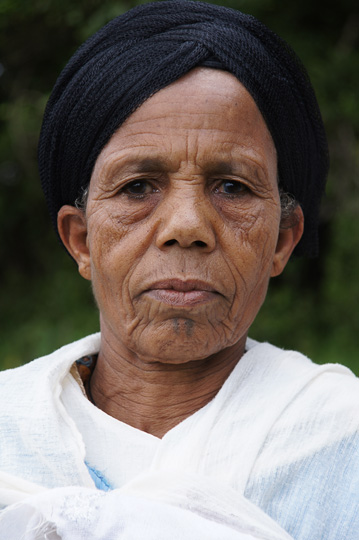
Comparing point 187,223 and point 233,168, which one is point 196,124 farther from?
point 187,223

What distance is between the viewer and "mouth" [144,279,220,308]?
2.13 metres

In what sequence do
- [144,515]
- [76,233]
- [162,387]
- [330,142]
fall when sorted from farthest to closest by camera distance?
[330,142], [76,233], [162,387], [144,515]

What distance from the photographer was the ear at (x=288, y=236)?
248cm

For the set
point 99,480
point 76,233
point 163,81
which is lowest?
point 99,480

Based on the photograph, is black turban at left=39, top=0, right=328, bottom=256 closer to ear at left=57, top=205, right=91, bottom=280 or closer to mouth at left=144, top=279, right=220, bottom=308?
ear at left=57, top=205, right=91, bottom=280

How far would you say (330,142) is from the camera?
210 inches

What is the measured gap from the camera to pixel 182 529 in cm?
181

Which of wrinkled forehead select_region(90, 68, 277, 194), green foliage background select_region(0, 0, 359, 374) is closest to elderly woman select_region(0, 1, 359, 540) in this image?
wrinkled forehead select_region(90, 68, 277, 194)

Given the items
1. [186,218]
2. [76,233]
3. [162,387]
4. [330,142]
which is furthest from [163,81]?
[330,142]

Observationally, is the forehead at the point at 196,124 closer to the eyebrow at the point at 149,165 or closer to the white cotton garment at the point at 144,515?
the eyebrow at the point at 149,165

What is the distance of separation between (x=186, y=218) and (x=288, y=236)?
56 cm

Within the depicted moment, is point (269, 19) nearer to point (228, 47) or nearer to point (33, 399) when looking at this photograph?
point (228, 47)

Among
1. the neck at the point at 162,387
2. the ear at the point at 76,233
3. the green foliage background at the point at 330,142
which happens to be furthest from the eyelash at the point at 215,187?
the green foliage background at the point at 330,142

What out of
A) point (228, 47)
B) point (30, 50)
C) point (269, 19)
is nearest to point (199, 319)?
point (228, 47)
